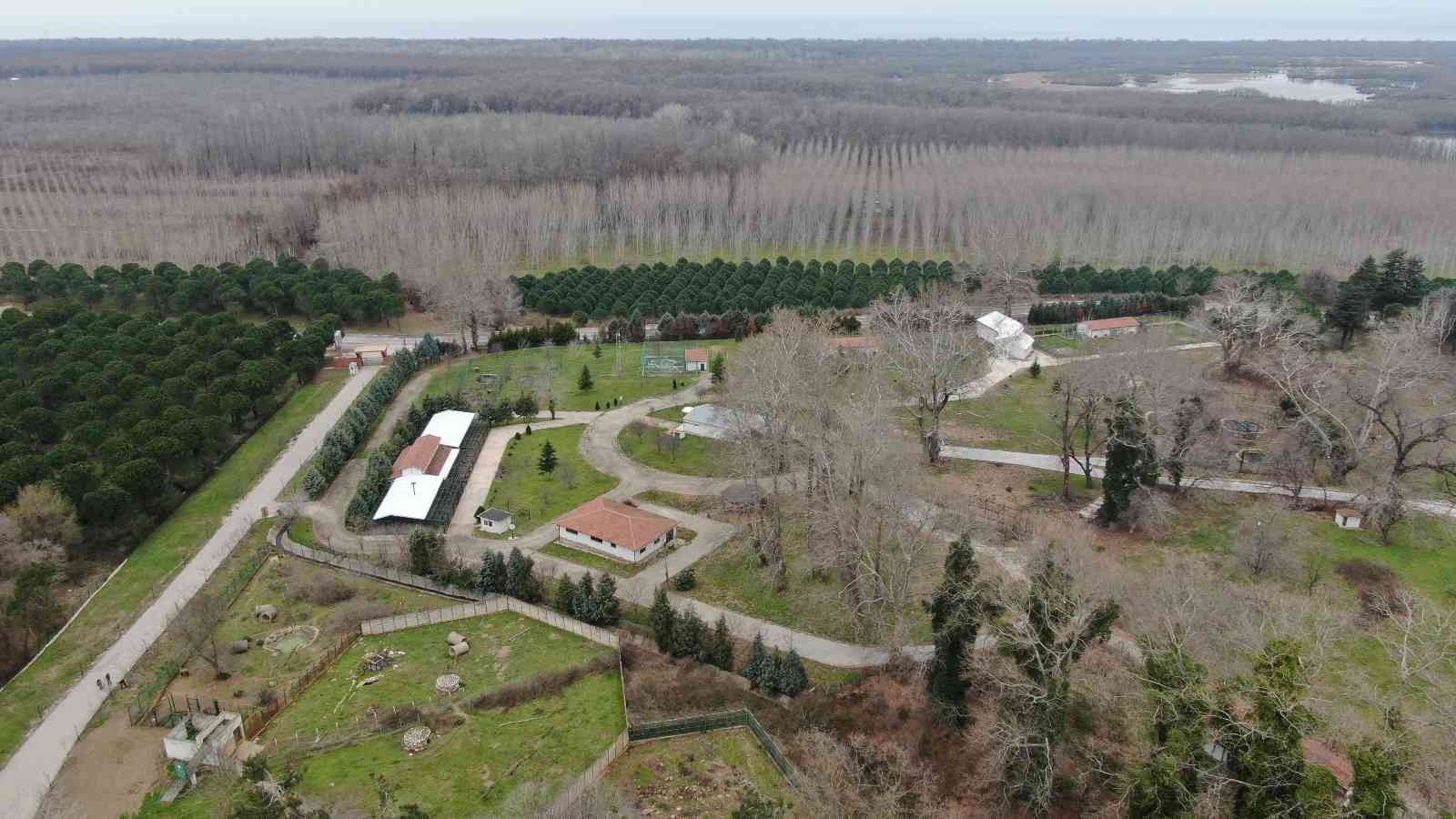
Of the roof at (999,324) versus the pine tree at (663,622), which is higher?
the roof at (999,324)

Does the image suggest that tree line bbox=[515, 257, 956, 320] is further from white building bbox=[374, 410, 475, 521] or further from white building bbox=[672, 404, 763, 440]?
white building bbox=[374, 410, 475, 521]

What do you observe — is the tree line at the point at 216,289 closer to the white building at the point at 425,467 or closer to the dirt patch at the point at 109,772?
the white building at the point at 425,467

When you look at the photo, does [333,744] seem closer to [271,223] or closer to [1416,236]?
[271,223]

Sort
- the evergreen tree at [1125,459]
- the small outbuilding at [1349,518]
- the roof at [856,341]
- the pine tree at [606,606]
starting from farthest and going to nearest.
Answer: the roof at [856,341], the small outbuilding at [1349,518], the evergreen tree at [1125,459], the pine tree at [606,606]

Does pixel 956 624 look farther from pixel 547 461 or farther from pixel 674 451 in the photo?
pixel 547 461

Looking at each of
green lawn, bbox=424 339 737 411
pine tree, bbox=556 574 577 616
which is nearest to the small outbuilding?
pine tree, bbox=556 574 577 616

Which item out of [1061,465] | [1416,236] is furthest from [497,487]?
[1416,236]

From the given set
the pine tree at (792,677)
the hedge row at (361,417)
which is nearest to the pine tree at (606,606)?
the pine tree at (792,677)
